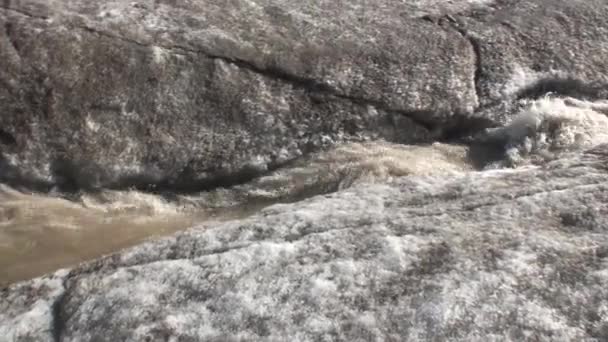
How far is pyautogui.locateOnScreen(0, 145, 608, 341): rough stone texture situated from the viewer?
2.90m

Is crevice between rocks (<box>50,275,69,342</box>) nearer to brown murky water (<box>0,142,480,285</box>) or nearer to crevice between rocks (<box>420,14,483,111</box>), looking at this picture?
brown murky water (<box>0,142,480,285</box>)

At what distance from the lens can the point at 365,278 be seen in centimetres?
311

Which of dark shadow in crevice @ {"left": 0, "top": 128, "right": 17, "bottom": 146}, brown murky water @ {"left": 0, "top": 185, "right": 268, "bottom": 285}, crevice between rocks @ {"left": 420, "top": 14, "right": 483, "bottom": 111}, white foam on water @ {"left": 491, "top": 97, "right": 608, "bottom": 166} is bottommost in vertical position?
brown murky water @ {"left": 0, "top": 185, "right": 268, "bottom": 285}

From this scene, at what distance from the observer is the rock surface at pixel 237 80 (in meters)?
4.58

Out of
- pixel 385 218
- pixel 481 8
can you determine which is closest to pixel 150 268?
pixel 385 218

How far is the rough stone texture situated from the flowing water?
701mm

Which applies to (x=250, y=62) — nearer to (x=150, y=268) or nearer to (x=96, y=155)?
(x=96, y=155)

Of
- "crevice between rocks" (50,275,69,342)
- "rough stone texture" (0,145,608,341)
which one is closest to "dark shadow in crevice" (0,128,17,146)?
"rough stone texture" (0,145,608,341)

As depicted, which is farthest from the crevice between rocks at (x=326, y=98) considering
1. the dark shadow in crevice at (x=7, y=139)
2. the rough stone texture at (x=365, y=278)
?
the rough stone texture at (x=365, y=278)

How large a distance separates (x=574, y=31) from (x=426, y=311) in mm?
3140

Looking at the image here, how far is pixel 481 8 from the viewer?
550 cm

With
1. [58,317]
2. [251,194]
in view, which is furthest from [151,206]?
[58,317]

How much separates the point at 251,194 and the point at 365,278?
1558 millimetres

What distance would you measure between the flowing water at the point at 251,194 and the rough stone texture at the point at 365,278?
2.30 ft
